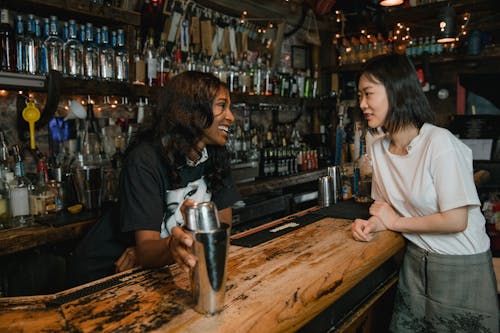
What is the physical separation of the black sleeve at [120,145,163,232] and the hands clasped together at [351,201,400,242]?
30.2 inches

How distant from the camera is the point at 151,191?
4.76 feet

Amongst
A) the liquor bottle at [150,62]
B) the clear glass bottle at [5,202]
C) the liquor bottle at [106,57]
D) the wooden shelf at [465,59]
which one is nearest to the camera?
the clear glass bottle at [5,202]

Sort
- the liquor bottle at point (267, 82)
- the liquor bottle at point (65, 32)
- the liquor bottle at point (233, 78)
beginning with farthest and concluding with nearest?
1. the liquor bottle at point (267, 82)
2. the liquor bottle at point (233, 78)
3. the liquor bottle at point (65, 32)

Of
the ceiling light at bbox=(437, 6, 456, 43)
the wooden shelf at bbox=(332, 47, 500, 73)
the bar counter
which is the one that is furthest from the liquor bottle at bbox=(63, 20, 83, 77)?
the wooden shelf at bbox=(332, 47, 500, 73)

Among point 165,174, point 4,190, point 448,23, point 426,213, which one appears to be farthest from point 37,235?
point 448,23

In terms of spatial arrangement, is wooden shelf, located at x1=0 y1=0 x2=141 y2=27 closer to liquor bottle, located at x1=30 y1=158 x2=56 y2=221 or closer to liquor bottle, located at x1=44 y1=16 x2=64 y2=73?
liquor bottle, located at x1=44 y1=16 x2=64 y2=73

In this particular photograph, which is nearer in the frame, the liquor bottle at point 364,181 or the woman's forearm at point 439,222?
the woman's forearm at point 439,222

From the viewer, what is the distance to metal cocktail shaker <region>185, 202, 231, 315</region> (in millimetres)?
913

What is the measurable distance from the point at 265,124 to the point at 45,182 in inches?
118

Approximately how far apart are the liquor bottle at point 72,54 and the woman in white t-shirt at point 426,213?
191 cm

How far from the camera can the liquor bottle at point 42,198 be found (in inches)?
93.7

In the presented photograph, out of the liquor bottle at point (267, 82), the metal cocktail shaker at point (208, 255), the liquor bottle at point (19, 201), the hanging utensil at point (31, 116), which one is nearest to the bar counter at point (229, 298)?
the metal cocktail shaker at point (208, 255)

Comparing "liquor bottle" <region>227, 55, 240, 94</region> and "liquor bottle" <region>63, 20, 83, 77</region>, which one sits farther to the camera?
"liquor bottle" <region>227, 55, 240, 94</region>

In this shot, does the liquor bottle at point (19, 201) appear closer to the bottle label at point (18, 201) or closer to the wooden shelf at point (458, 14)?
the bottle label at point (18, 201)
